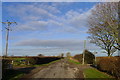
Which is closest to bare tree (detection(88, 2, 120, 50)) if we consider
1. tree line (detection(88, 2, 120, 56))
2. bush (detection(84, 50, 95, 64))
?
tree line (detection(88, 2, 120, 56))

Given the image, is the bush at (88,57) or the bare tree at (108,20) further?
the bush at (88,57)

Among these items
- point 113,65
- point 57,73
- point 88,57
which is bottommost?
point 57,73

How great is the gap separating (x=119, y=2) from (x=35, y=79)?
11014 mm

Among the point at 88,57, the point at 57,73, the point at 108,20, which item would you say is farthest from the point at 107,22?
the point at 88,57

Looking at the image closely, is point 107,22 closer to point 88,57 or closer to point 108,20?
point 108,20

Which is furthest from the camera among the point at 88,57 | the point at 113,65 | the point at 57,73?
the point at 88,57

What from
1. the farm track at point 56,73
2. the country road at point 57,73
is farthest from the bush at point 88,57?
the country road at point 57,73

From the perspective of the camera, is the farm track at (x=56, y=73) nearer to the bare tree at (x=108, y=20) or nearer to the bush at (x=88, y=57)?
the bare tree at (x=108, y=20)

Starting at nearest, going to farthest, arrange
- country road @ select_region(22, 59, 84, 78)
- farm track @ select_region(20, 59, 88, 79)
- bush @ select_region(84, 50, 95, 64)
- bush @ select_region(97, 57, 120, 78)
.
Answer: bush @ select_region(97, 57, 120, 78), farm track @ select_region(20, 59, 88, 79), country road @ select_region(22, 59, 84, 78), bush @ select_region(84, 50, 95, 64)

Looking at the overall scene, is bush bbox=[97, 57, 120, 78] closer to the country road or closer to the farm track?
the farm track

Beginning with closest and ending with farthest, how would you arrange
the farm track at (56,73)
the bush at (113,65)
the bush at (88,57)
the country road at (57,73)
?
1. the bush at (113,65)
2. the farm track at (56,73)
3. the country road at (57,73)
4. the bush at (88,57)

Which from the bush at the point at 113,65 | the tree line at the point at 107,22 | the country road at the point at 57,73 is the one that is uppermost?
the tree line at the point at 107,22

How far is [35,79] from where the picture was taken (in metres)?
13.1

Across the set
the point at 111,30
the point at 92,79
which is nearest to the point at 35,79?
the point at 92,79
